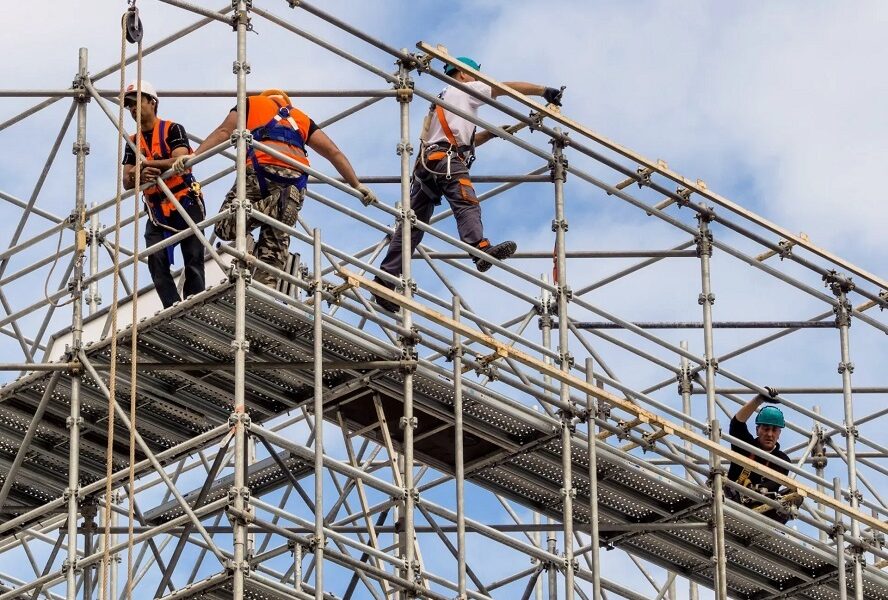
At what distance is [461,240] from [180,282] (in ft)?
10.5

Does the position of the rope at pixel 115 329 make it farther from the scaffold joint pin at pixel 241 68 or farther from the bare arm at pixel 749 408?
the bare arm at pixel 749 408

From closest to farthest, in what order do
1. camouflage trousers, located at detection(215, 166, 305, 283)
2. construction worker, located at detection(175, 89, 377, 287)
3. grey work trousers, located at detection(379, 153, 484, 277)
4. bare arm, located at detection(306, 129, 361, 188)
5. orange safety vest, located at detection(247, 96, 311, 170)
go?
1. camouflage trousers, located at detection(215, 166, 305, 283)
2. construction worker, located at detection(175, 89, 377, 287)
3. orange safety vest, located at detection(247, 96, 311, 170)
4. bare arm, located at detection(306, 129, 361, 188)
5. grey work trousers, located at detection(379, 153, 484, 277)

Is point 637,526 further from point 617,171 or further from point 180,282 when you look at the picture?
point 180,282

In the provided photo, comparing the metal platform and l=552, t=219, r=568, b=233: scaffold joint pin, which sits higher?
l=552, t=219, r=568, b=233: scaffold joint pin

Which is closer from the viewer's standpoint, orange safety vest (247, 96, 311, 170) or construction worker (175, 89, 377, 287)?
construction worker (175, 89, 377, 287)

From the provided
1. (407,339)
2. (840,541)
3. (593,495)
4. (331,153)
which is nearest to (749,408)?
(840,541)

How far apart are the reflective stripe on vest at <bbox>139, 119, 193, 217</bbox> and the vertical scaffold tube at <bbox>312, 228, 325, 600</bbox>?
1.52m

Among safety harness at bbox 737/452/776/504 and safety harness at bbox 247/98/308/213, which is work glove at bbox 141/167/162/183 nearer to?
safety harness at bbox 247/98/308/213

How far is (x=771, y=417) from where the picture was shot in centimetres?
3025

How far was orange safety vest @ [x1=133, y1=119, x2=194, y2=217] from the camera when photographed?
25719 millimetres

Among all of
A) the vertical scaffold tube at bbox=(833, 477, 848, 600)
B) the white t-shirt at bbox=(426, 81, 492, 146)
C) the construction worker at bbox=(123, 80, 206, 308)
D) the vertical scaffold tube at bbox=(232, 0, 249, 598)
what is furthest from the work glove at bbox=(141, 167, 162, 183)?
the vertical scaffold tube at bbox=(833, 477, 848, 600)

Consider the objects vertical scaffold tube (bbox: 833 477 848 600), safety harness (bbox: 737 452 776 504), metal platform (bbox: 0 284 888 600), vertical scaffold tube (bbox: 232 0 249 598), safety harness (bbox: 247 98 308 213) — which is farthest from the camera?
safety harness (bbox: 737 452 776 504)

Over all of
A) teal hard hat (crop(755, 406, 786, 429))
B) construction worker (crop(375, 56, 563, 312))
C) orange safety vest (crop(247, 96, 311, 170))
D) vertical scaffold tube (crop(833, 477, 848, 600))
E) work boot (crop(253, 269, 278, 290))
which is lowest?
work boot (crop(253, 269, 278, 290))

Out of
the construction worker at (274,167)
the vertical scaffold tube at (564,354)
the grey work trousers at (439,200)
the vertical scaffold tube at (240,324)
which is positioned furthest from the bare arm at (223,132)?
the vertical scaffold tube at (564,354)
